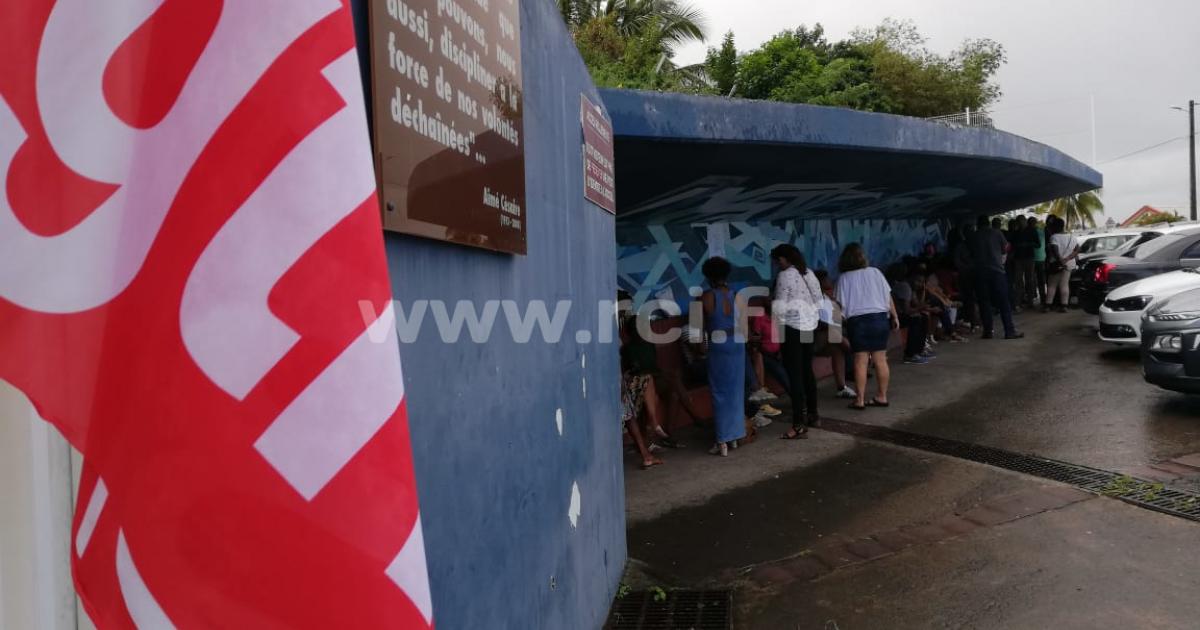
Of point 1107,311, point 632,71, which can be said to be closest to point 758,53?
point 632,71

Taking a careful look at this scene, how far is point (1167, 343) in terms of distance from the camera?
682 centimetres

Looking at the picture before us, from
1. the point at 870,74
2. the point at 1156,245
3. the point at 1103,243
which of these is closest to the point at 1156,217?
the point at 870,74

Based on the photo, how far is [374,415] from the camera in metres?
0.94

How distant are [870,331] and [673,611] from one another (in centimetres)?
467

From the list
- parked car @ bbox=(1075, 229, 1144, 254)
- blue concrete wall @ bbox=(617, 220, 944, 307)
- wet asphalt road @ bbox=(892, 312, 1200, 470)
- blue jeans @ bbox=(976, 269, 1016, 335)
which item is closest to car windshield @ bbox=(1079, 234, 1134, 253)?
parked car @ bbox=(1075, 229, 1144, 254)

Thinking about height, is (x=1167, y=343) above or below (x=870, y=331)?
below

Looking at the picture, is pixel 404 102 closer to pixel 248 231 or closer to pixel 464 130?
pixel 464 130

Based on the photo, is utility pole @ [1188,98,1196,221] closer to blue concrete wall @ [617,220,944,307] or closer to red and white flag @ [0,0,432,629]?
blue concrete wall @ [617,220,944,307]

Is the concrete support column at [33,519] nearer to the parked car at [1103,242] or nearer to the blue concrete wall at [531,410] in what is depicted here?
the blue concrete wall at [531,410]

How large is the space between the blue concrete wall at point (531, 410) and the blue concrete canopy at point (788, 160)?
1.50 metres

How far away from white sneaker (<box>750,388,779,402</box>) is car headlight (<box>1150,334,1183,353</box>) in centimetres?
346

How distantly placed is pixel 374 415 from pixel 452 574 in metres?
1.27

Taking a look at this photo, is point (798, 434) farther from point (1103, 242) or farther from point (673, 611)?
point (1103, 242)

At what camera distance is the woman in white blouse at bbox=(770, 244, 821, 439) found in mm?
7180
